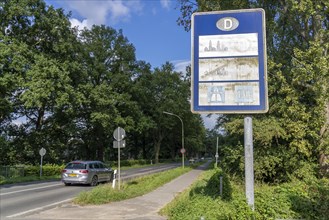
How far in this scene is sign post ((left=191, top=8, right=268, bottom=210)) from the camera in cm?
511

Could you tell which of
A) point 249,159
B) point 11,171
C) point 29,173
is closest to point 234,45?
point 249,159

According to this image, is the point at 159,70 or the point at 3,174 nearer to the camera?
the point at 3,174

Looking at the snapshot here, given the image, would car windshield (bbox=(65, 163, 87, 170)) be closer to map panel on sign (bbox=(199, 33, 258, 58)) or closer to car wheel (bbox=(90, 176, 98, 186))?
car wheel (bbox=(90, 176, 98, 186))

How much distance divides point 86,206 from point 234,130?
9.05 m

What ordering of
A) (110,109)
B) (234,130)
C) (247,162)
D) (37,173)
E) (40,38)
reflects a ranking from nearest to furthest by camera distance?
(247,162), (234,130), (37,173), (40,38), (110,109)

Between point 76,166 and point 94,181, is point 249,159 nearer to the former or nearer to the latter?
point 76,166

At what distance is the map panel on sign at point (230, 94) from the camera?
512 centimetres

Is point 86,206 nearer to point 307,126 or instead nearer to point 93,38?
point 307,126

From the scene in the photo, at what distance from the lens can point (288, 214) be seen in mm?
6957

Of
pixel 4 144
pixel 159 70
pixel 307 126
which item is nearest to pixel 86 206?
pixel 307 126

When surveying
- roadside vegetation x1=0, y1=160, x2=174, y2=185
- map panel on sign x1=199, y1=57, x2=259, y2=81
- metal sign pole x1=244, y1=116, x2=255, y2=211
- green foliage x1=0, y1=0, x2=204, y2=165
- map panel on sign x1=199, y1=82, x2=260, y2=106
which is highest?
green foliage x1=0, y1=0, x2=204, y2=165

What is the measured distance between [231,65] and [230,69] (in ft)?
0.20

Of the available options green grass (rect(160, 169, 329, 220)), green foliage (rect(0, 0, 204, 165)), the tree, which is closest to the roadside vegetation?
green foliage (rect(0, 0, 204, 165))

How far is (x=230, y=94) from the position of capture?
519 cm
